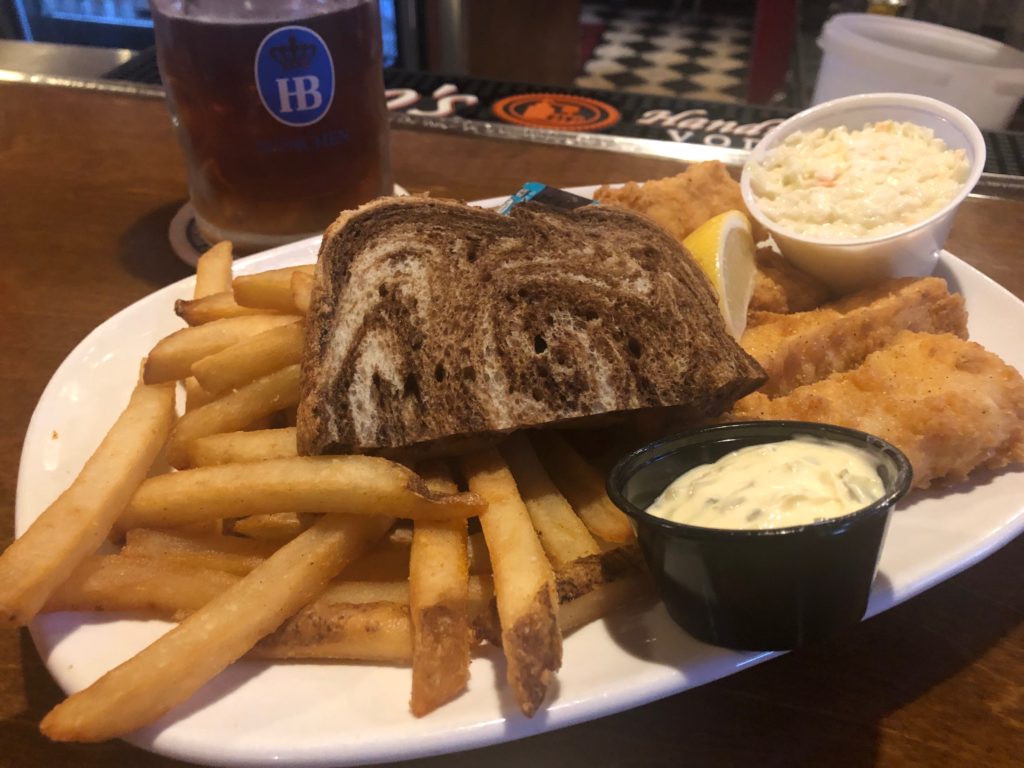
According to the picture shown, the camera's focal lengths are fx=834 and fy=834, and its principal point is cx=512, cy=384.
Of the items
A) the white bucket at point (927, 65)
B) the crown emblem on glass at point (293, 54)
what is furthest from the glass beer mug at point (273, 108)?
the white bucket at point (927, 65)

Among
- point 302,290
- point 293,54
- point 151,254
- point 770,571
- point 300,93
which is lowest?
point 151,254

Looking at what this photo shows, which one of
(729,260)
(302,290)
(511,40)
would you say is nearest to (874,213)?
(729,260)

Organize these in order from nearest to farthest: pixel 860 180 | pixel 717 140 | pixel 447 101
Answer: pixel 860 180 < pixel 717 140 < pixel 447 101

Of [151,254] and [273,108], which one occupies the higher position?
[273,108]

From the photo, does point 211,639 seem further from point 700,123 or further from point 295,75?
point 700,123

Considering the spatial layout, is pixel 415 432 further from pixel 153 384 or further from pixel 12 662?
pixel 12 662

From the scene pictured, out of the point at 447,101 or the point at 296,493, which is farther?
the point at 447,101

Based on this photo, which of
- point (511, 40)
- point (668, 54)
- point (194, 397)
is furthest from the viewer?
point (668, 54)

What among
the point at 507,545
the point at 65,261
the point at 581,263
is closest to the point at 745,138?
the point at 581,263
